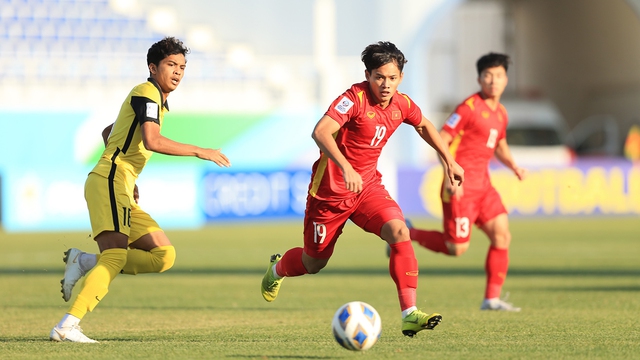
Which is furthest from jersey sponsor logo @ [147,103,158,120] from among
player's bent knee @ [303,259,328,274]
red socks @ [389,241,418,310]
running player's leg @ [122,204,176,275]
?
red socks @ [389,241,418,310]

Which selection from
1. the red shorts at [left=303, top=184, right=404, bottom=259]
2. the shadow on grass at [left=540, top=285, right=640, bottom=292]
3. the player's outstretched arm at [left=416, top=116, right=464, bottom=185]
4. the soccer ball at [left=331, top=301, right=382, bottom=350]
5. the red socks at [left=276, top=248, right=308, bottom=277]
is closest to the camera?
the soccer ball at [left=331, top=301, right=382, bottom=350]

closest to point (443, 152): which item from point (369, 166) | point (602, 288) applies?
point (369, 166)

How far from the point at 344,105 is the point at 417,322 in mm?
1455

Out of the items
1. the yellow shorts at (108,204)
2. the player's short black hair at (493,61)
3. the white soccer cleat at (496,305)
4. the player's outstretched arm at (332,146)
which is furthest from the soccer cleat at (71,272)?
the player's short black hair at (493,61)

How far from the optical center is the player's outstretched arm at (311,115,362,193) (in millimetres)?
6289

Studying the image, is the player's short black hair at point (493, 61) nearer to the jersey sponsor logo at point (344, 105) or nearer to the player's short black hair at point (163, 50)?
the jersey sponsor logo at point (344, 105)

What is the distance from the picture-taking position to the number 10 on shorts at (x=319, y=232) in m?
7.13

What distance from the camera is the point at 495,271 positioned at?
29.5 ft

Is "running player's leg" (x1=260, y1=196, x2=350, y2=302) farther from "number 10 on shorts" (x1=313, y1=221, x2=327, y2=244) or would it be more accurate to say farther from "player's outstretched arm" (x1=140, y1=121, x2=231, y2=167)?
"player's outstretched arm" (x1=140, y1=121, x2=231, y2=167)

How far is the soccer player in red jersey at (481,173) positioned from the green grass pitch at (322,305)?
0.48 m

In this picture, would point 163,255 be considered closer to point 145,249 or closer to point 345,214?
point 145,249

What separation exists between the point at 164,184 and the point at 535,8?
20809mm

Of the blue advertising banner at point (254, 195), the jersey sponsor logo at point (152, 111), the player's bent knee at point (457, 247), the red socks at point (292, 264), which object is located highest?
the jersey sponsor logo at point (152, 111)

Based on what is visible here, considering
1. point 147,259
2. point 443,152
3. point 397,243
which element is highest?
point 443,152
